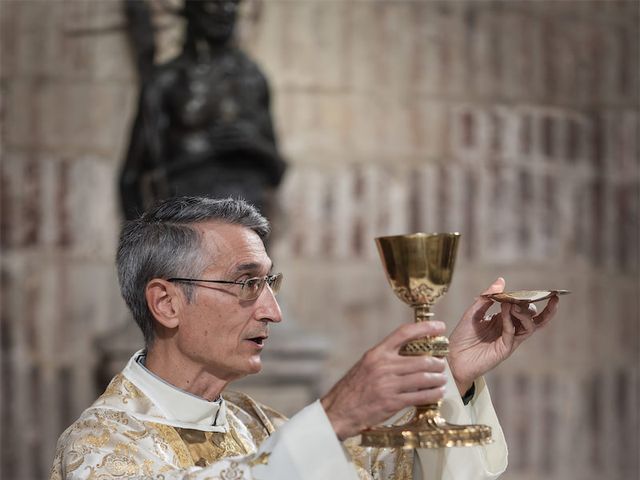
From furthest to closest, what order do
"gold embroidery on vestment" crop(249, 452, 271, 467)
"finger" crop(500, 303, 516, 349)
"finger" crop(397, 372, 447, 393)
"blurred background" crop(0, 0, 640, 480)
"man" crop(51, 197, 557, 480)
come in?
"blurred background" crop(0, 0, 640, 480) → "finger" crop(500, 303, 516, 349) → "man" crop(51, 197, 557, 480) → "gold embroidery on vestment" crop(249, 452, 271, 467) → "finger" crop(397, 372, 447, 393)

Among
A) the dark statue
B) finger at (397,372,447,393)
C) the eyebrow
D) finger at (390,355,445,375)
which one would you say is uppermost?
the dark statue

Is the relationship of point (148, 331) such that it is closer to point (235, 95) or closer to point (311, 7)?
point (235, 95)

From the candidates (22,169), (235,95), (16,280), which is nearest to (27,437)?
(16,280)

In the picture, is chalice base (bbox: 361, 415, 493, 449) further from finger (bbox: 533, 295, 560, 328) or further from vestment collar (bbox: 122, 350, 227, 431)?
vestment collar (bbox: 122, 350, 227, 431)

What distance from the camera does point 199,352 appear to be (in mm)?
2412

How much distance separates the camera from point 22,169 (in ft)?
18.7

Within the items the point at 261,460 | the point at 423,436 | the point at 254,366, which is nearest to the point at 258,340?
the point at 254,366

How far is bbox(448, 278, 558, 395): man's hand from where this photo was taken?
2.42 metres

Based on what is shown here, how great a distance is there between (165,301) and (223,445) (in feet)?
1.16

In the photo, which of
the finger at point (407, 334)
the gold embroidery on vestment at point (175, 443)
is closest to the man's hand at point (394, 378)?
the finger at point (407, 334)

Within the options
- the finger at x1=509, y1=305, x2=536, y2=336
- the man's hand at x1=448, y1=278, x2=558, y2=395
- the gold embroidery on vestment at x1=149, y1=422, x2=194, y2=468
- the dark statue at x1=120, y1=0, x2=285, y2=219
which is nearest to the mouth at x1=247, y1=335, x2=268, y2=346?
the gold embroidery on vestment at x1=149, y1=422, x2=194, y2=468

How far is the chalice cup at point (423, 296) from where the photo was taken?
195 cm

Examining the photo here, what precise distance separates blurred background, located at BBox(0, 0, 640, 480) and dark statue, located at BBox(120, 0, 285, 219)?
21.4 inches

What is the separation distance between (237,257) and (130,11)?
369 centimetres
